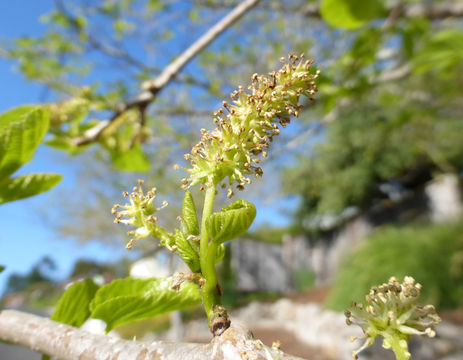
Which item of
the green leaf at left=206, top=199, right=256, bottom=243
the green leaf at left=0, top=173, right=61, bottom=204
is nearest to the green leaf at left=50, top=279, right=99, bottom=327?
the green leaf at left=0, top=173, right=61, bottom=204

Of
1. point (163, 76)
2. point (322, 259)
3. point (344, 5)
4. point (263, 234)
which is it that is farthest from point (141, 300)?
point (263, 234)

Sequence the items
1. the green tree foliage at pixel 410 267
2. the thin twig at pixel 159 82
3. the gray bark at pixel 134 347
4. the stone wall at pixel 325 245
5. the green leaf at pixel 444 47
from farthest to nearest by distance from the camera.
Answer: the stone wall at pixel 325 245 → the green tree foliage at pixel 410 267 → the green leaf at pixel 444 47 → the thin twig at pixel 159 82 → the gray bark at pixel 134 347

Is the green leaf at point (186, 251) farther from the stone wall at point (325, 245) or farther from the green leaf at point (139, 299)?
the stone wall at point (325, 245)

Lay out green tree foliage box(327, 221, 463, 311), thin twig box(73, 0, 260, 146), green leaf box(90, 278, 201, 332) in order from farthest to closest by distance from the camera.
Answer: green tree foliage box(327, 221, 463, 311) → thin twig box(73, 0, 260, 146) → green leaf box(90, 278, 201, 332)

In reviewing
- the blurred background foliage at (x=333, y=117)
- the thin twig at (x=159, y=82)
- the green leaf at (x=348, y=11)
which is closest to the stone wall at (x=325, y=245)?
the blurred background foliage at (x=333, y=117)

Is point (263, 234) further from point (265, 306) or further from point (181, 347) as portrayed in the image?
point (181, 347)

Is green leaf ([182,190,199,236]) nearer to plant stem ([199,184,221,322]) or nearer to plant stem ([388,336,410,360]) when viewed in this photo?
plant stem ([199,184,221,322])

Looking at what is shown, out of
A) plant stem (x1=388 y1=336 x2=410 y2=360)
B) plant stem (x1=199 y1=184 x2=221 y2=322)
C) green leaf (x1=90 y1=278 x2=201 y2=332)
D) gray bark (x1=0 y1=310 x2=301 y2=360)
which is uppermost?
plant stem (x1=199 y1=184 x2=221 y2=322)
